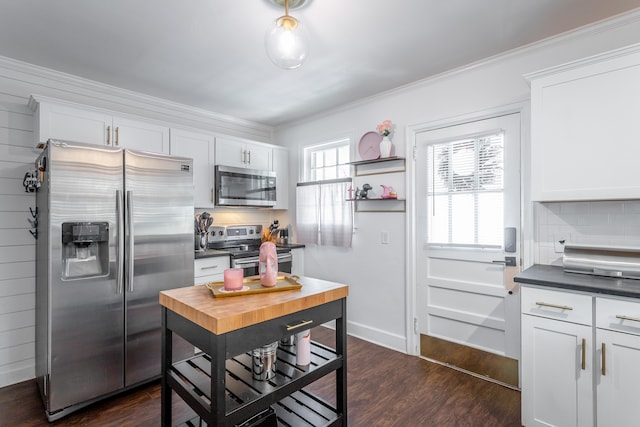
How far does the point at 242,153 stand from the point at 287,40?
2.26 meters

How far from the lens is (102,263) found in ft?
7.47

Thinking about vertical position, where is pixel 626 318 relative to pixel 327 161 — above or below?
below

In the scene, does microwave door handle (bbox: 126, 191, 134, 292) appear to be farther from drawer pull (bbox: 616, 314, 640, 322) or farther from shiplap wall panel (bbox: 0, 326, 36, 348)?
drawer pull (bbox: 616, 314, 640, 322)

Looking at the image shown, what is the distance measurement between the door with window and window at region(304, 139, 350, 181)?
93 cm

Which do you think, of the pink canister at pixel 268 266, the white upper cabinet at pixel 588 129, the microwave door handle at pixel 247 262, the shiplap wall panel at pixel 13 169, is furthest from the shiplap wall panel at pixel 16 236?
the white upper cabinet at pixel 588 129

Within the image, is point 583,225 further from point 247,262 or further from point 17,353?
point 17,353

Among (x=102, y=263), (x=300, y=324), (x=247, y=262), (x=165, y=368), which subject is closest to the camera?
(x=300, y=324)

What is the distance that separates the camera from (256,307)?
129 cm

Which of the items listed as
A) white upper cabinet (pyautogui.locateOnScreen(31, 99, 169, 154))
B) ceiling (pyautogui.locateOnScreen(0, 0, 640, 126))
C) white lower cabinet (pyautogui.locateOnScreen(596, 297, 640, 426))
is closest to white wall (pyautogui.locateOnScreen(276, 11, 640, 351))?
ceiling (pyautogui.locateOnScreen(0, 0, 640, 126))

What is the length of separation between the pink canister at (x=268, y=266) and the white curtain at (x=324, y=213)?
6.61 ft

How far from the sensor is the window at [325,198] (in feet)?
11.8

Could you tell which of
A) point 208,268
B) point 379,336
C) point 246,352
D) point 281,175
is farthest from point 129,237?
point 379,336

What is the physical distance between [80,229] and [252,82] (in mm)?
1895

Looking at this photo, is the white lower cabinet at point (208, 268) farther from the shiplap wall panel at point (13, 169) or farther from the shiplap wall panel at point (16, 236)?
the shiplap wall panel at point (13, 169)
